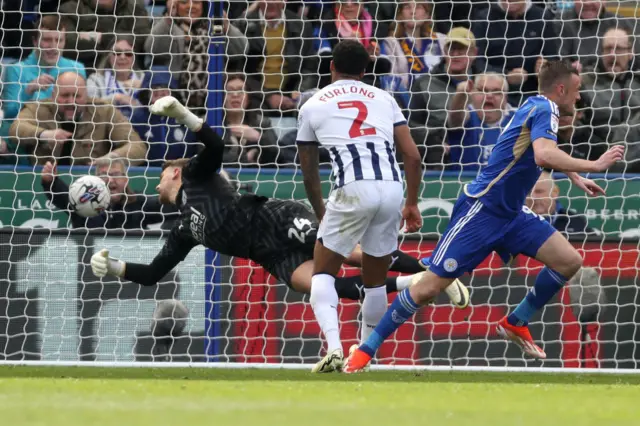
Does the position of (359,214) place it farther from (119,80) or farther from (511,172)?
(119,80)

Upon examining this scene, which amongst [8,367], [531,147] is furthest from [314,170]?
[8,367]

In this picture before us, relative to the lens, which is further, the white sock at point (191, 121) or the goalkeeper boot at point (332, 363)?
the white sock at point (191, 121)

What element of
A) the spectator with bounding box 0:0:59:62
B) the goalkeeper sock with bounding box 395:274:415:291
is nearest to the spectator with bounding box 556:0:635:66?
the goalkeeper sock with bounding box 395:274:415:291

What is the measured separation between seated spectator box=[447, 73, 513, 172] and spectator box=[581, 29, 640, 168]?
2.14ft

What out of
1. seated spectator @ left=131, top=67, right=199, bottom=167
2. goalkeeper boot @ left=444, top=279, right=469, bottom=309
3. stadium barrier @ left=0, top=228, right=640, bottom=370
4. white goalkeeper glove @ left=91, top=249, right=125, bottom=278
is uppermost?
seated spectator @ left=131, top=67, right=199, bottom=167

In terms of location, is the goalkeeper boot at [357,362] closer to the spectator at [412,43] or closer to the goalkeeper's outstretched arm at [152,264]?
the goalkeeper's outstretched arm at [152,264]

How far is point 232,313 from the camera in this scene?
28.6 ft

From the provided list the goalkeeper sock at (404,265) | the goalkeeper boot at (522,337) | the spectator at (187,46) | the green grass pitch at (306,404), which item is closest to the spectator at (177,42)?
the spectator at (187,46)

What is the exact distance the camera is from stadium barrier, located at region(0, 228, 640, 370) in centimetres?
864

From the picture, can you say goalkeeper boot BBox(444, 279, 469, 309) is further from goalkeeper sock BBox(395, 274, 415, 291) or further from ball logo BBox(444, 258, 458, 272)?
ball logo BBox(444, 258, 458, 272)

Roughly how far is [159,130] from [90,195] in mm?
1466

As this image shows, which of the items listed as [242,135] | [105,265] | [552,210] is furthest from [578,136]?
[105,265]

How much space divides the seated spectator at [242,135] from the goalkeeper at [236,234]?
148 cm

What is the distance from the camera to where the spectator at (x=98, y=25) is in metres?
9.80
